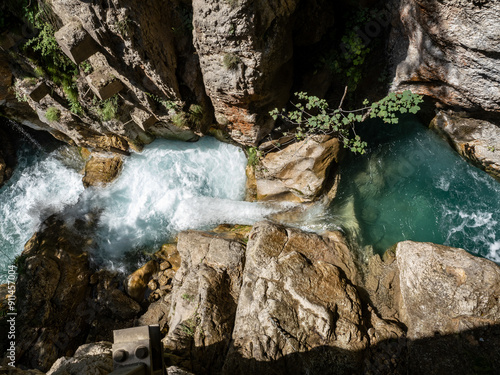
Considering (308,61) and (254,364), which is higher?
(308,61)

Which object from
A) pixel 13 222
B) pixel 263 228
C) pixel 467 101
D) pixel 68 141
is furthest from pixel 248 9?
pixel 13 222

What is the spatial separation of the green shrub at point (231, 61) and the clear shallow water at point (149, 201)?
11.2 feet

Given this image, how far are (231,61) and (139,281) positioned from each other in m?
5.60

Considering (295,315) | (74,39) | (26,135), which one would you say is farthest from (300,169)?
(26,135)

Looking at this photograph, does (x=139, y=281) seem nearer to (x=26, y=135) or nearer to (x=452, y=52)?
(x=26, y=135)

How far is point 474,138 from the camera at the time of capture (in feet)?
20.6

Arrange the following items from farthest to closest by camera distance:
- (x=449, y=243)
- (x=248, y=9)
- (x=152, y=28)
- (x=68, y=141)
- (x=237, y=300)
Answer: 1. (x=68, y=141)
2. (x=449, y=243)
3. (x=237, y=300)
4. (x=152, y=28)
5. (x=248, y=9)

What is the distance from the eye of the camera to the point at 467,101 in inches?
215

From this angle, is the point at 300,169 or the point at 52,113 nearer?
the point at 300,169

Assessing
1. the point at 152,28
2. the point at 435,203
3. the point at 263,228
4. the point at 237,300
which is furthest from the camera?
the point at 435,203

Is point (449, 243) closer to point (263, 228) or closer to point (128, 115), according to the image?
point (263, 228)

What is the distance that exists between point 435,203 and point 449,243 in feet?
3.17

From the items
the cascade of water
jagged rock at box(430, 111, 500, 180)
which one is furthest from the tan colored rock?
jagged rock at box(430, 111, 500, 180)

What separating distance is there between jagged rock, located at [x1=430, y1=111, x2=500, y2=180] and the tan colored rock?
8.06m
